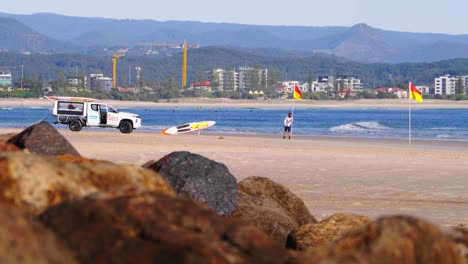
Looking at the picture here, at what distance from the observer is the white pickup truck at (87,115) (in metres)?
37.2

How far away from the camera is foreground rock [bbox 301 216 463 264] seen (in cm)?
394

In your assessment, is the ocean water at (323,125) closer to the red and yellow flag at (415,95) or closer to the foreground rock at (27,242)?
the red and yellow flag at (415,95)

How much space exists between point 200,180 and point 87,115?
29658 millimetres

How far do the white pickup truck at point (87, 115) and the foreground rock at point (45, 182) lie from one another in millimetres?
32704

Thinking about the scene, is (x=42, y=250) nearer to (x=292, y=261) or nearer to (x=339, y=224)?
(x=292, y=261)

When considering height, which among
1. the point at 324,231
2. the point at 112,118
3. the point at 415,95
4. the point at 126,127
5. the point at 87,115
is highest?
the point at 415,95

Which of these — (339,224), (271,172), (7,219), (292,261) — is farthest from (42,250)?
(271,172)

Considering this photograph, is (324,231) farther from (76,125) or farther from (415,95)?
(76,125)

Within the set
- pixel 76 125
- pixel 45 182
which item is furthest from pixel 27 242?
pixel 76 125

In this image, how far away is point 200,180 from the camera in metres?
8.16

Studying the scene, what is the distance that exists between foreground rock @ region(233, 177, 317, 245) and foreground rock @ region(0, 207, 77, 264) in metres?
4.49

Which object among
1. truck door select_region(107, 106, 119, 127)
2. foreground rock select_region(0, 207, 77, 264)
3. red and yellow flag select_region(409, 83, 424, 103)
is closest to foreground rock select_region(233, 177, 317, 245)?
foreground rock select_region(0, 207, 77, 264)

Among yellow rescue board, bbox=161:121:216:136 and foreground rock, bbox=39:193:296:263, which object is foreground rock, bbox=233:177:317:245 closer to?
foreground rock, bbox=39:193:296:263

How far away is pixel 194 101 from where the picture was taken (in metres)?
158
